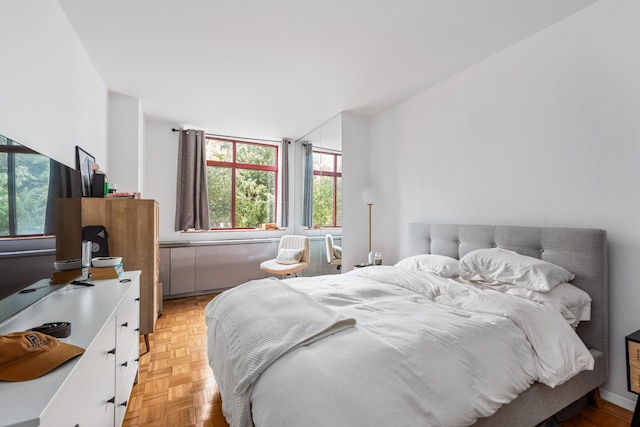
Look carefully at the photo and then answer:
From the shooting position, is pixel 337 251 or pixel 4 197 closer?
pixel 4 197

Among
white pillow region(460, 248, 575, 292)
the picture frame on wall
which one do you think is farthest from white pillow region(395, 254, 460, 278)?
the picture frame on wall

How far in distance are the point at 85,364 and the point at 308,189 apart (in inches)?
151

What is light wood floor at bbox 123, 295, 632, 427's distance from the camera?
1.75m

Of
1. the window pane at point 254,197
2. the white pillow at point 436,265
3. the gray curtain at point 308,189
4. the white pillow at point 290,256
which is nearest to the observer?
the white pillow at point 436,265

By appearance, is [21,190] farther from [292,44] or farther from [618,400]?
[618,400]

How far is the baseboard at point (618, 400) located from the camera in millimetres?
1807

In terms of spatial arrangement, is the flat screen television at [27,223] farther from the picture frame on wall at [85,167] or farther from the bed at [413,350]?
the bed at [413,350]

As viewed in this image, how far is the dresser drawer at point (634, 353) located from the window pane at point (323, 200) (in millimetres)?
3054

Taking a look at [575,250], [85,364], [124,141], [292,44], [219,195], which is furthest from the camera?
[219,195]

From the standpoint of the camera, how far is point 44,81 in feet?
5.82

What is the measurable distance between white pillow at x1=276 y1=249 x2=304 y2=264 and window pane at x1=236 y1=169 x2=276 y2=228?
3.50ft

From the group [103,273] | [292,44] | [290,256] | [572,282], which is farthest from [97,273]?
[572,282]

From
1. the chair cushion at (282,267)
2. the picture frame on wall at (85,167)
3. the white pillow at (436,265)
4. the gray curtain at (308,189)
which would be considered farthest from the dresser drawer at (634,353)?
the picture frame on wall at (85,167)

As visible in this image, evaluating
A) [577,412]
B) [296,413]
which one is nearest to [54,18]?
[296,413]
